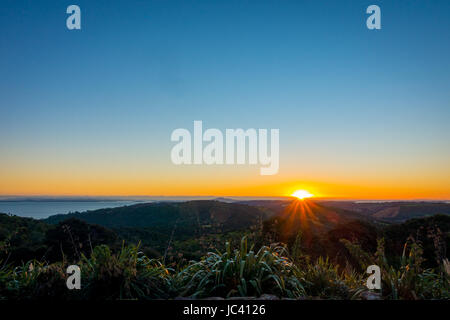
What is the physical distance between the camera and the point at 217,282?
3.42m

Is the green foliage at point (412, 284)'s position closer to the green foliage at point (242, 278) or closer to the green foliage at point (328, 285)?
the green foliage at point (328, 285)

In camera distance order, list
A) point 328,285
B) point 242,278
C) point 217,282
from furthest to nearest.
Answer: point 328,285
point 217,282
point 242,278

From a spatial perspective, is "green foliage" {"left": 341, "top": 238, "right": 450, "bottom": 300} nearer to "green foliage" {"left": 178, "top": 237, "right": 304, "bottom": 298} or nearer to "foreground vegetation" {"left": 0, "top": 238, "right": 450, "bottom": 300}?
"foreground vegetation" {"left": 0, "top": 238, "right": 450, "bottom": 300}

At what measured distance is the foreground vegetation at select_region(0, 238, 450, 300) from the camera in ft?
10.6

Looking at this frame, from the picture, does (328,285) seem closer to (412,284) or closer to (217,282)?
(412,284)

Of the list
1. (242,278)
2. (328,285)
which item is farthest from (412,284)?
(242,278)

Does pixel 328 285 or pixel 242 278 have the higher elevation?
pixel 242 278

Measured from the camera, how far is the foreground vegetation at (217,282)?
3.22 m

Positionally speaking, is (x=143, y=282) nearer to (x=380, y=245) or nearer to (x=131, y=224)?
(x=380, y=245)

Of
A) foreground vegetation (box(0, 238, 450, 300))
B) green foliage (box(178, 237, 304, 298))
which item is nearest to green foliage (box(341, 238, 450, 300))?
foreground vegetation (box(0, 238, 450, 300))

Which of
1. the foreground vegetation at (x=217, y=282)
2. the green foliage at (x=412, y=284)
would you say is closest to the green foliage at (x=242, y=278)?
the foreground vegetation at (x=217, y=282)
